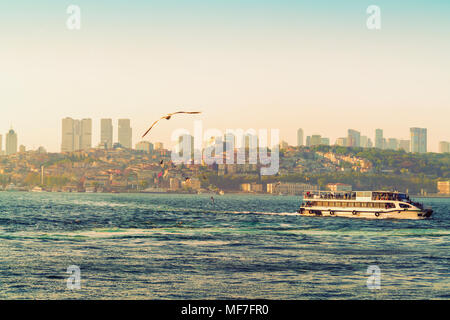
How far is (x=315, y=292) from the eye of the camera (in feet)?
99.0

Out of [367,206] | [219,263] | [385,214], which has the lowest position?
[385,214]

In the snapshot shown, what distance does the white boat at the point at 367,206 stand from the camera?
3848 inches

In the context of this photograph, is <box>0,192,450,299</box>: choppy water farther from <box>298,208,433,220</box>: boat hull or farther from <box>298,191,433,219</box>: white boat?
<box>298,191,433,219</box>: white boat

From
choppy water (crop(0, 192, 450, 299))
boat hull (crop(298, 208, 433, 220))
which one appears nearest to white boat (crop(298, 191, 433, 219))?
boat hull (crop(298, 208, 433, 220))

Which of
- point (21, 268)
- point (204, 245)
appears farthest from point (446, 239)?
point (21, 268)

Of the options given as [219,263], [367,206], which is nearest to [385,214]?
[367,206]

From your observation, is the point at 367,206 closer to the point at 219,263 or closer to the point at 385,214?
the point at 385,214

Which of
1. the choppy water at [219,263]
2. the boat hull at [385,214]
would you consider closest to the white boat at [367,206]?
the boat hull at [385,214]

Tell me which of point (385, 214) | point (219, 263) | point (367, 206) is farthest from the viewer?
point (367, 206)

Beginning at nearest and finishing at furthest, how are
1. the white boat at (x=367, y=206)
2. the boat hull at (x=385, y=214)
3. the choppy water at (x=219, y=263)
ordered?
1. the choppy water at (x=219, y=263)
2. the boat hull at (x=385, y=214)
3. the white boat at (x=367, y=206)

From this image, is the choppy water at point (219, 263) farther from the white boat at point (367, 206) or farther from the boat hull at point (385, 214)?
the white boat at point (367, 206)

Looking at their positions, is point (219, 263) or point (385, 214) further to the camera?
point (385, 214)

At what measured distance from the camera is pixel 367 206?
331ft
